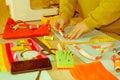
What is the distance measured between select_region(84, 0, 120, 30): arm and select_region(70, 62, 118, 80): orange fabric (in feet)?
0.81

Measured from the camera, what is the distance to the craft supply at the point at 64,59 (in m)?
0.74

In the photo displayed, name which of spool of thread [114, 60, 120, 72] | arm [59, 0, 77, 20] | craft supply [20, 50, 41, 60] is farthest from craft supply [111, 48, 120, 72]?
arm [59, 0, 77, 20]

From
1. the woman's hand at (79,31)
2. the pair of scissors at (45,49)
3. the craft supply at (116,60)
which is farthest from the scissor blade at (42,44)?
the craft supply at (116,60)

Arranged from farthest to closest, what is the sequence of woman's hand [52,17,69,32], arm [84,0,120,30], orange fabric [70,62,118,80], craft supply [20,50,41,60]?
1. woman's hand [52,17,69,32]
2. arm [84,0,120,30]
3. craft supply [20,50,41,60]
4. orange fabric [70,62,118,80]

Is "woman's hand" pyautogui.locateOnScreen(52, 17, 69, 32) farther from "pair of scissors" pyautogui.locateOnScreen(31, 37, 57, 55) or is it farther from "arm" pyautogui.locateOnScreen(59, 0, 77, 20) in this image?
"pair of scissors" pyautogui.locateOnScreen(31, 37, 57, 55)

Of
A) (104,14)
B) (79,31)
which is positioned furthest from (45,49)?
(104,14)

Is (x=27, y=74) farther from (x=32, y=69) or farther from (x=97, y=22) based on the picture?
(x=97, y=22)

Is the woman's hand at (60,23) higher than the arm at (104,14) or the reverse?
the reverse

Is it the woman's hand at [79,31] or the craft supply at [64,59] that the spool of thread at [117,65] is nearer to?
the craft supply at [64,59]

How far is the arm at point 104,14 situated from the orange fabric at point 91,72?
0.25 metres

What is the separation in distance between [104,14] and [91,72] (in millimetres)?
326

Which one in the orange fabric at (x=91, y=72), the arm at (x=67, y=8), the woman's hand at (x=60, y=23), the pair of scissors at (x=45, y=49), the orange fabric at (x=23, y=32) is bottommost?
the orange fabric at (x=91, y=72)

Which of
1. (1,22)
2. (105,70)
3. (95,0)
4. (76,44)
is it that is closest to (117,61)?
(105,70)

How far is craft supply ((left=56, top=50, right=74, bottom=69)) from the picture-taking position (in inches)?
29.0
